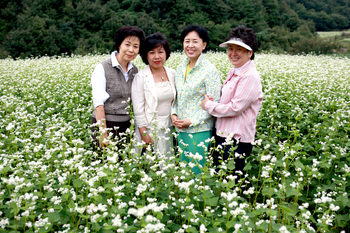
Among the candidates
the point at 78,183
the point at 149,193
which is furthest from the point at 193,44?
the point at 78,183

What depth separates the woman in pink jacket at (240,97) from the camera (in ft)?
9.78

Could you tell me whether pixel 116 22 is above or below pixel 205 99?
above

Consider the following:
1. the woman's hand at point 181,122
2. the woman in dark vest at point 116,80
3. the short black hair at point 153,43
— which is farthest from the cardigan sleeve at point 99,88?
the woman's hand at point 181,122

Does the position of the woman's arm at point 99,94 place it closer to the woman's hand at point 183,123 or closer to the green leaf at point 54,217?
the woman's hand at point 183,123

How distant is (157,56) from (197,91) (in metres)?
0.77

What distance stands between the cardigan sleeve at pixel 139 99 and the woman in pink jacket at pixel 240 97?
94 centimetres

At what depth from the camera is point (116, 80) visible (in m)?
3.62

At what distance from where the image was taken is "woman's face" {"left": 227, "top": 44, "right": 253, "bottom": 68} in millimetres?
3096

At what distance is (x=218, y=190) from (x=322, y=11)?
69.5 metres

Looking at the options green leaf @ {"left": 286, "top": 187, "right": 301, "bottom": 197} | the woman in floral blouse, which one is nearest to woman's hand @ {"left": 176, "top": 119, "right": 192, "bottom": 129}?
the woman in floral blouse

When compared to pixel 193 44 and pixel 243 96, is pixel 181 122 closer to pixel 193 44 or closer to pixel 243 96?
pixel 243 96

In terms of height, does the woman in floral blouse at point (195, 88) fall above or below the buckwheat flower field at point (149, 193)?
above

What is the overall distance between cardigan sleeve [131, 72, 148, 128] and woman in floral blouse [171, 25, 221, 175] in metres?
0.46

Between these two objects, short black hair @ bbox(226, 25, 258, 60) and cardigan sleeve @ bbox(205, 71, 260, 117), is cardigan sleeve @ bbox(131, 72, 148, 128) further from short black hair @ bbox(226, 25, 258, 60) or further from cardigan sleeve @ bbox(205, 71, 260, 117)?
short black hair @ bbox(226, 25, 258, 60)
